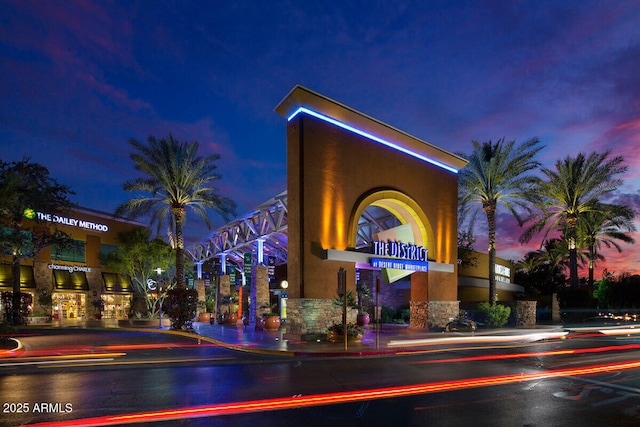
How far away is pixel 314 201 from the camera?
2248 cm

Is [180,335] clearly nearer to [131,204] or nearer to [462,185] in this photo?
[131,204]

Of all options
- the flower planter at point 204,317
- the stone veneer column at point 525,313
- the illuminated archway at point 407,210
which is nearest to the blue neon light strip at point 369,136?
the illuminated archway at point 407,210

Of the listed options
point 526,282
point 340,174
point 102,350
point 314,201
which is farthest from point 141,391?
point 526,282

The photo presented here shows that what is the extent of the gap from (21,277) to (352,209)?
37.8 meters

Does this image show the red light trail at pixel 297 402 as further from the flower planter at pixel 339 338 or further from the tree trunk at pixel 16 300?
the tree trunk at pixel 16 300

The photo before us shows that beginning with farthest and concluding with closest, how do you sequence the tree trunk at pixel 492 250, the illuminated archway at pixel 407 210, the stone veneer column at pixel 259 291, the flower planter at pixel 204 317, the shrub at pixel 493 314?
the flower planter at pixel 204 317
the stone veneer column at pixel 259 291
the tree trunk at pixel 492 250
the shrub at pixel 493 314
the illuminated archway at pixel 407 210

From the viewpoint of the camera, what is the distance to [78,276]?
50.5 m

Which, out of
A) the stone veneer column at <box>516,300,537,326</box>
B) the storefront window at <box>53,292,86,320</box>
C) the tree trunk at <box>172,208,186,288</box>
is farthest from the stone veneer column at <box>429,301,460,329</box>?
the storefront window at <box>53,292,86,320</box>

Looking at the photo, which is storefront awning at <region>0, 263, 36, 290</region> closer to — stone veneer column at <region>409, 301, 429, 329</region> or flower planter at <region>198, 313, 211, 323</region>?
flower planter at <region>198, 313, 211, 323</region>

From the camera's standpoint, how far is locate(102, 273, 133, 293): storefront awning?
5394 cm

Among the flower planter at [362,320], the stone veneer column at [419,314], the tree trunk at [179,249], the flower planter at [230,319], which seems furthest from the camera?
the flower planter at [230,319]

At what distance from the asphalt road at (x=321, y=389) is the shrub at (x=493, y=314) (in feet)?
48.4

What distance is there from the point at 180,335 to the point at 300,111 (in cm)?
1588

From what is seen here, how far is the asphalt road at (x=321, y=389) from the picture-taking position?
807cm
